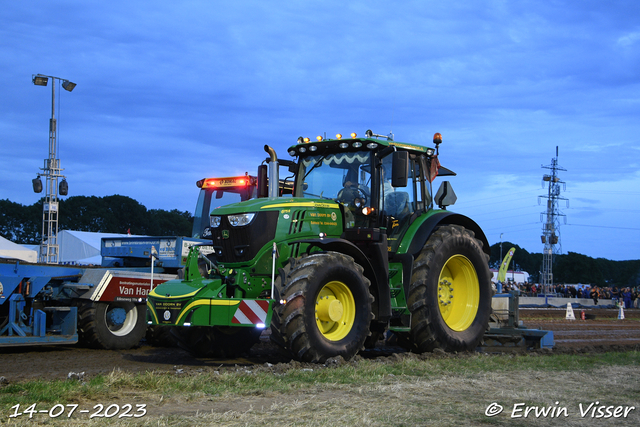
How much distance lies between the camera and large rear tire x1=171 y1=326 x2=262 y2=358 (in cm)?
949

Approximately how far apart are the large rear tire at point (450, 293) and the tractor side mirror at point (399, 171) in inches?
46.2

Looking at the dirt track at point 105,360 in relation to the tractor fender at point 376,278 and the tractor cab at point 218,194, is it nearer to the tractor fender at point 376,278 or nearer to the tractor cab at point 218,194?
the tractor fender at point 376,278

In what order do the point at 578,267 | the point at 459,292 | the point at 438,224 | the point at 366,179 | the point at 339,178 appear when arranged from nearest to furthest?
1. the point at 366,179
2. the point at 339,178
3. the point at 438,224
4. the point at 459,292
5. the point at 578,267

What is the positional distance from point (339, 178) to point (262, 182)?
1.37 m

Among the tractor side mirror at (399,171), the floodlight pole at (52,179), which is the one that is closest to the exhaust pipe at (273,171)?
the tractor side mirror at (399,171)

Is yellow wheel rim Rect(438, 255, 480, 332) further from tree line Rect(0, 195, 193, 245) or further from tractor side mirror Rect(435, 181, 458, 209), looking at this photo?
tree line Rect(0, 195, 193, 245)

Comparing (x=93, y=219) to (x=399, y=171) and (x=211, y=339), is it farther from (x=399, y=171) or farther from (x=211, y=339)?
(x=399, y=171)

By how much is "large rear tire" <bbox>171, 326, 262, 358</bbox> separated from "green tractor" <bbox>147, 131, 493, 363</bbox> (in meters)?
0.02

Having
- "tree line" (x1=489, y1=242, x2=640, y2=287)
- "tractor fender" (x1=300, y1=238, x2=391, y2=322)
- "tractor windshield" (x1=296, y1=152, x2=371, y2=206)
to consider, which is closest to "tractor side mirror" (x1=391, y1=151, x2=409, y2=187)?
"tractor windshield" (x1=296, y1=152, x2=371, y2=206)

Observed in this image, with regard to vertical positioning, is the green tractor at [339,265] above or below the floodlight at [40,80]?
below

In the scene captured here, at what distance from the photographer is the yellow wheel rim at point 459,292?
10.6 meters

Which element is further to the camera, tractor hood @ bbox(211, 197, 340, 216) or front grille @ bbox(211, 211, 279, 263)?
tractor hood @ bbox(211, 197, 340, 216)

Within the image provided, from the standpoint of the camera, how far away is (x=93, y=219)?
7662 centimetres

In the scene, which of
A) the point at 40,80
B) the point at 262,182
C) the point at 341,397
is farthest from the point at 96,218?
the point at 341,397
